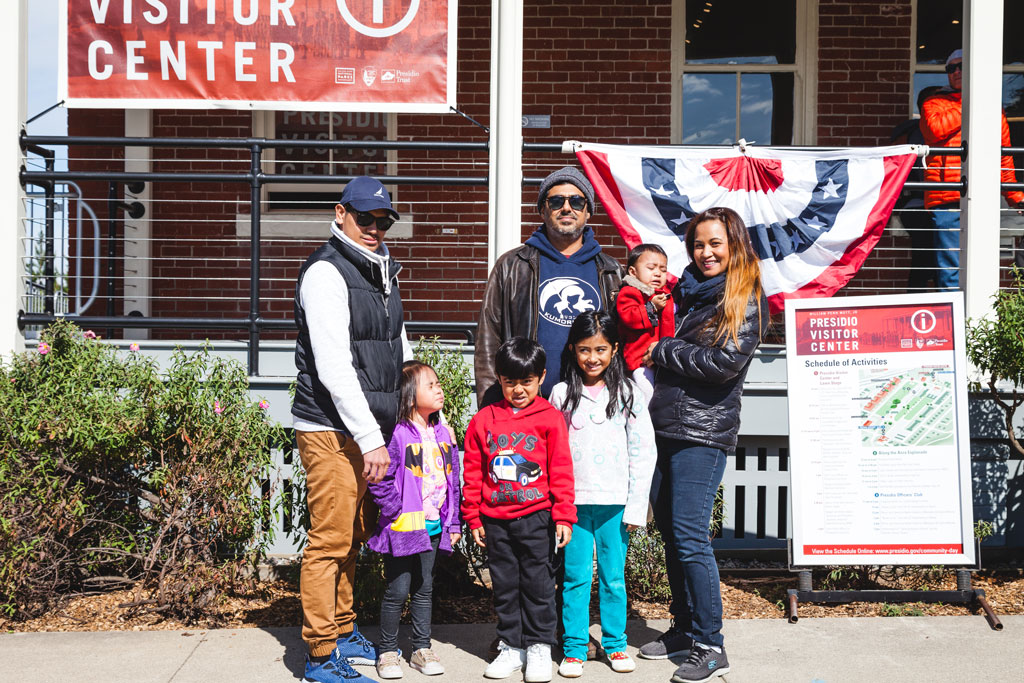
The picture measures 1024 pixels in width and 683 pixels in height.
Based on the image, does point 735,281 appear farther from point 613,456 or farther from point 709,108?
point 709,108

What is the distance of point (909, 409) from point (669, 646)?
174 cm

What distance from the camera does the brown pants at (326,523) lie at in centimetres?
381

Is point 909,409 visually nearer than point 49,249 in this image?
Yes

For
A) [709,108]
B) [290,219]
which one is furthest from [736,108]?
[290,219]

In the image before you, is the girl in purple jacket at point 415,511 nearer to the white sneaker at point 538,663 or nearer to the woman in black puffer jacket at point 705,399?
the white sneaker at point 538,663

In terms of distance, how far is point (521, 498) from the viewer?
3.85 m

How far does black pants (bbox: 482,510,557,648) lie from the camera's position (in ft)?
12.7

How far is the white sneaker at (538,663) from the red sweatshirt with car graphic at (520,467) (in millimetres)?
540

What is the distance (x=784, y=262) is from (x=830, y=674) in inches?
100

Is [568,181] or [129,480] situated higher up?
[568,181]

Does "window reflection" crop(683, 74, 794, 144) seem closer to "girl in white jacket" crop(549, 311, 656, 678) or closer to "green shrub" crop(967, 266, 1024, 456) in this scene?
"green shrub" crop(967, 266, 1024, 456)

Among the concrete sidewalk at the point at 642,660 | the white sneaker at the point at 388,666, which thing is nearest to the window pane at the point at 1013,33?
the concrete sidewalk at the point at 642,660

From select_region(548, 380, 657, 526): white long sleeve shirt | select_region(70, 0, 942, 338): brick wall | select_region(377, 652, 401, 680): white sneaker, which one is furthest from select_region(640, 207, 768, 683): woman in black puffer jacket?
select_region(70, 0, 942, 338): brick wall

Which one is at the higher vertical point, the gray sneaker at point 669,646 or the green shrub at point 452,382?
the green shrub at point 452,382
